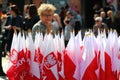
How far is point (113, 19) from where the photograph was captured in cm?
1816

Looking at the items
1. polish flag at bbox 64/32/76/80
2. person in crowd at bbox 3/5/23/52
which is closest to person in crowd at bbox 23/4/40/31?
person in crowd at bbox 3/5/23/52

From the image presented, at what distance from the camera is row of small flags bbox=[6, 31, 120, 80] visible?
7211 millimetres

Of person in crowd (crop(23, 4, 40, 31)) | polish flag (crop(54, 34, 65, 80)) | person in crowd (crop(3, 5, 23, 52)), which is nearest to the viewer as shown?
polish flag (crop(54, 34, 65, 80))

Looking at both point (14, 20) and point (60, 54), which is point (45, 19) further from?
point (14, 20)

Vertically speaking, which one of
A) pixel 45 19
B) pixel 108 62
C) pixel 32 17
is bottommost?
pixel 32 17

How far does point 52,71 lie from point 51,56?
0.73ft

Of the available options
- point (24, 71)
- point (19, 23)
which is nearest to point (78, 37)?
point (24, 71)

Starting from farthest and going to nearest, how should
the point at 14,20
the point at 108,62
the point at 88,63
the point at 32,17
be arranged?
1. the point at 14,20
2. the point at 32,17
3. the point at 108,62
4. the point at 88,63

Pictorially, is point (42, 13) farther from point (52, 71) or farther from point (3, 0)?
point (3, 0)

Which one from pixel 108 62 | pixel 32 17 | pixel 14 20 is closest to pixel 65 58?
pixel 108 62

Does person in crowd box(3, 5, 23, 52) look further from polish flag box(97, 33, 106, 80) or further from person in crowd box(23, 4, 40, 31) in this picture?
polish flag box(97, 33, 106, 80)

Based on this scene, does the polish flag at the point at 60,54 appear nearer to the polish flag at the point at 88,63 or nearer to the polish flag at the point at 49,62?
the polish flag at the point at 49,62

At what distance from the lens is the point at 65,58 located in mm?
7262

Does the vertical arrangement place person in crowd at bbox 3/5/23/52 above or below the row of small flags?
below
